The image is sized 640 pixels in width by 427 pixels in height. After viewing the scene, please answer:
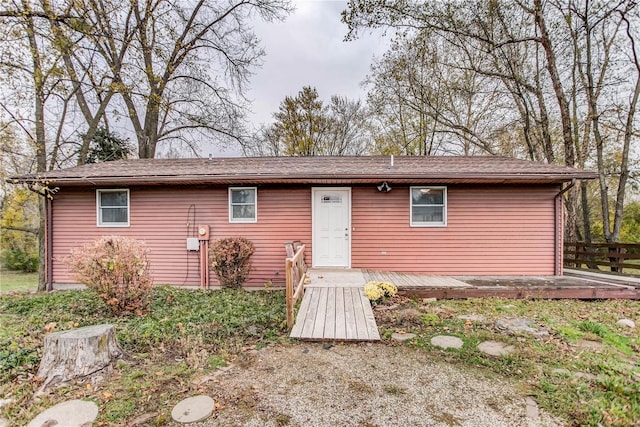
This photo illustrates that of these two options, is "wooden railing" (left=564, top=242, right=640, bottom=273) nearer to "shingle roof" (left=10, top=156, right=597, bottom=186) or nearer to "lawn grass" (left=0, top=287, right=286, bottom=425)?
"shingle roof" (left=10, top=156, right=597, bottom=186)

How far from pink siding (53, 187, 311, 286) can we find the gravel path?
384cm

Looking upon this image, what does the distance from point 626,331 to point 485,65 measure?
11.2 m

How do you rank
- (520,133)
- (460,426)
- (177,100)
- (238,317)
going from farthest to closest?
(520,133) → (177,100) → (238,317) → (460,426)

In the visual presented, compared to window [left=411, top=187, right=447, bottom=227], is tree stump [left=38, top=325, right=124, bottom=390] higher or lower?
lower

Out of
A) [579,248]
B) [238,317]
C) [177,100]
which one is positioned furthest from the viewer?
[177,100]

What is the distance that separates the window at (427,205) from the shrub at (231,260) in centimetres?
A: 405

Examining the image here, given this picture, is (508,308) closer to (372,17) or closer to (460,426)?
(460,426)

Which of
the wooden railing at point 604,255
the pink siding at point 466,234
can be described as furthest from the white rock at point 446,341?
the wooden railing at point 604,255

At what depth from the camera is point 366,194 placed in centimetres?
700

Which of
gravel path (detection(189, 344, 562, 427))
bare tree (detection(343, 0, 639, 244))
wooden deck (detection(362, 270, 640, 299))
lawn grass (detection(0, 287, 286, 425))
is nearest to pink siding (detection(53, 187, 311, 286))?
lawn grass (detection(0, 287, 286, 425))

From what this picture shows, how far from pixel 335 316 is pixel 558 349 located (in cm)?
272

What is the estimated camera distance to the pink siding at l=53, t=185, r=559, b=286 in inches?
272

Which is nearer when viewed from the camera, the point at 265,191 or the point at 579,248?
the point at 265,191

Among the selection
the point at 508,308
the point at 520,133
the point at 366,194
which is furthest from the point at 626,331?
the point at 520,133
